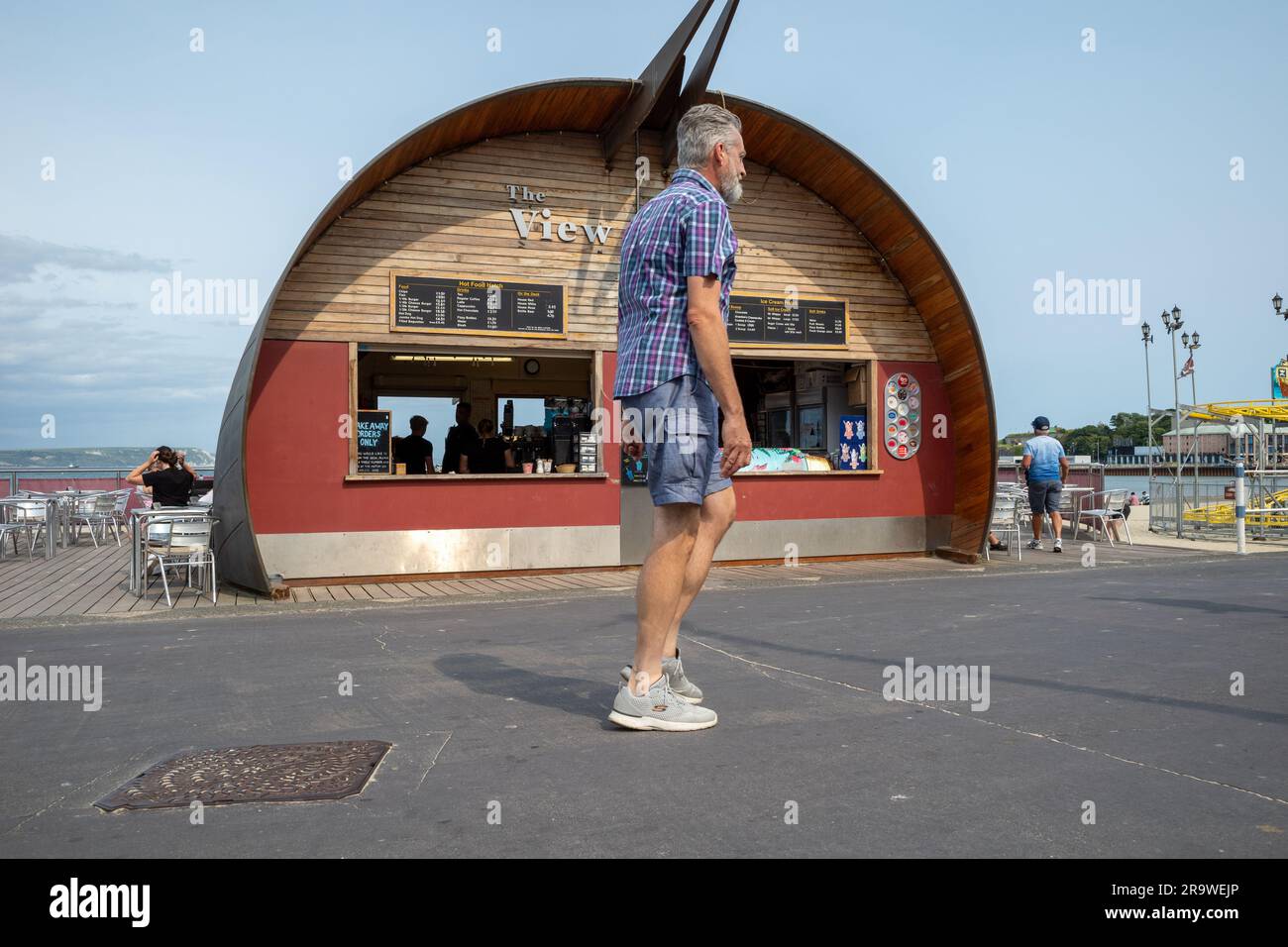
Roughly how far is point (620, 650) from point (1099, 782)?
320 cm

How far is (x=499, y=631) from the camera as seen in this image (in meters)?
7.07

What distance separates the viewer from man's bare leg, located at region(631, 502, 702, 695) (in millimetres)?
3900

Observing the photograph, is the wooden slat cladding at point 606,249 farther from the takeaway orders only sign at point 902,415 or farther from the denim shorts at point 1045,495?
the denim shorts at point 1045,495

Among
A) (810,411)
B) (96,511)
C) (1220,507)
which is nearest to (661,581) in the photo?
(810,411)

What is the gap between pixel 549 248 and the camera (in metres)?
11.6

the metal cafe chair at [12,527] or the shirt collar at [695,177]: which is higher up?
the shirt collar at [695,177]

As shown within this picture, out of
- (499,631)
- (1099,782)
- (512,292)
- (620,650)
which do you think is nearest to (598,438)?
(512,292)

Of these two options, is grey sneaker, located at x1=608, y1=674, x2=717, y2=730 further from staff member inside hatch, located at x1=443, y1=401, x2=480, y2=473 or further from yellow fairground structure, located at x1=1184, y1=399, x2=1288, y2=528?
yellow fairground structure, located at x1=1184, y1=399, x2=1288, y2=528

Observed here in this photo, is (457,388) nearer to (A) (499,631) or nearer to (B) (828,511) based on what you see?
(B) (828,511)

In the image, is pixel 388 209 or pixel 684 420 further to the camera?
→ pixel 388 209

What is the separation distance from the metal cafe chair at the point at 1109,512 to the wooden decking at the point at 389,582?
3.92 ft

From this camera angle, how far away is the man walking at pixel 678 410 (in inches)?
152

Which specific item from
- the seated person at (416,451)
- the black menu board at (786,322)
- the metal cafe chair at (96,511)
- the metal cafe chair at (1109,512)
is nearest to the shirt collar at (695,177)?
the black menu board at (786,322)

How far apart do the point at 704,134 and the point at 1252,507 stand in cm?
1534
